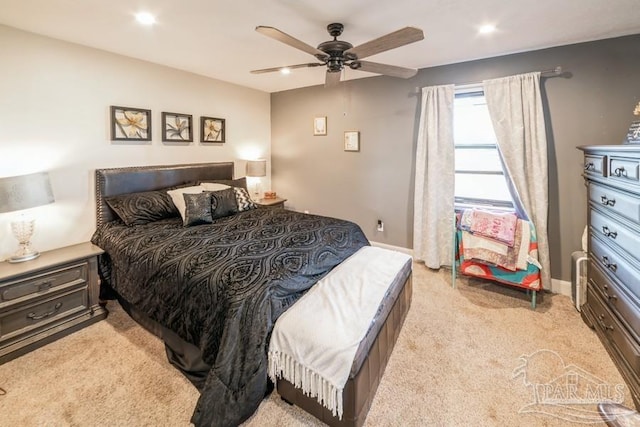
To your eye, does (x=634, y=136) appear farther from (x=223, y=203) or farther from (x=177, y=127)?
(x=177, y=127)

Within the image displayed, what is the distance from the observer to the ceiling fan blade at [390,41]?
176cm

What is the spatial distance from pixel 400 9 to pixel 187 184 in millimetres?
2958

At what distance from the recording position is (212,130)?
4141 millimetres

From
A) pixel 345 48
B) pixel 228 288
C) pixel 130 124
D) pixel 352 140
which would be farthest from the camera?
pixel 352 140

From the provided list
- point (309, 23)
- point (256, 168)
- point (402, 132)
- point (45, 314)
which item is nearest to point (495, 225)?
point (402, 132)

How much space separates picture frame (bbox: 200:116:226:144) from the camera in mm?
4031

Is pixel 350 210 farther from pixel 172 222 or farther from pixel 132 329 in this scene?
pixel 132 329

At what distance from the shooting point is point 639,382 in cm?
169

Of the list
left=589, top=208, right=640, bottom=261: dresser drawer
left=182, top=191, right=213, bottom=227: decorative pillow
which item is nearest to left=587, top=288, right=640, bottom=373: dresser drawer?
left=589, top=208, right=640, bottom=261: dresser drawer

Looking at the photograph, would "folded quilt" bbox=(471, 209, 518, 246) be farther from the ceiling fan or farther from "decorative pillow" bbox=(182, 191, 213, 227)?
"decorative pillow" bbox=(182, 191, 213, 227)

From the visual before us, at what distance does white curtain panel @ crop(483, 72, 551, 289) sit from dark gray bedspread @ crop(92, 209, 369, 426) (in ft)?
5.81

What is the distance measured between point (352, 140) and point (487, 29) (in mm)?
2051

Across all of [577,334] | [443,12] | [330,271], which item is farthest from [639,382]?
[443,12]

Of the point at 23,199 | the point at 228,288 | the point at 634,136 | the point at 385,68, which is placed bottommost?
the point at 228,288
